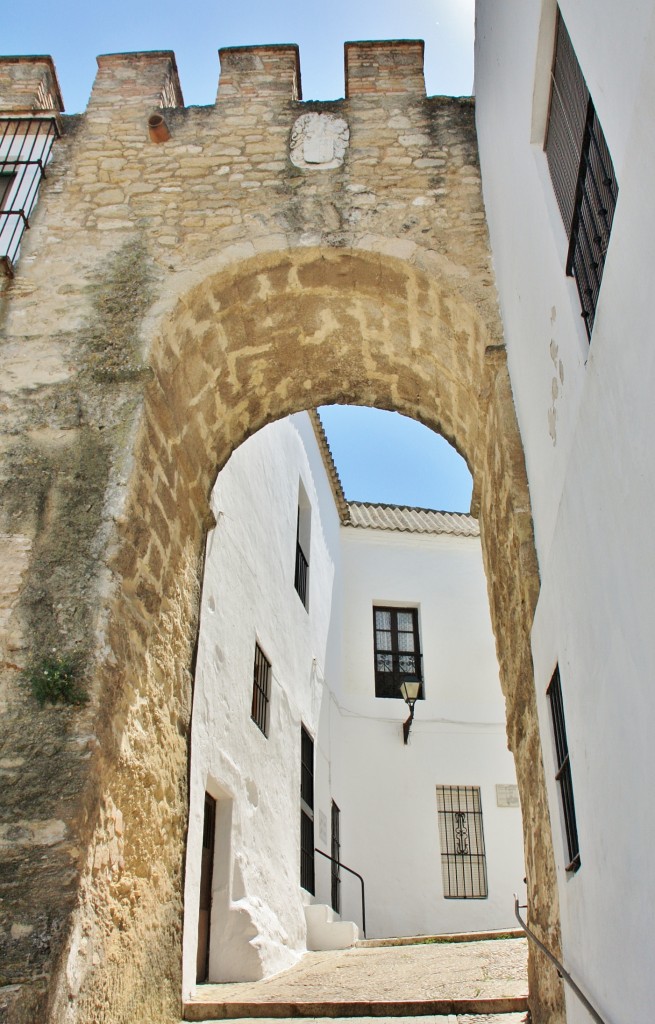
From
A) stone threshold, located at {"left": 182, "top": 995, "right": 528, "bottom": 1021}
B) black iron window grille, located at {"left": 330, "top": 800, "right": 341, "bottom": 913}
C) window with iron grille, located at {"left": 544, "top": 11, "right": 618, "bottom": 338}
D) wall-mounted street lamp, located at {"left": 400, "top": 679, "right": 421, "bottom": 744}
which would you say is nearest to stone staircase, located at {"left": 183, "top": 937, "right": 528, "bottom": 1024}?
stone threshold, located at {"left": 182, "top": 995, "right": 528, "bottom": 1021}

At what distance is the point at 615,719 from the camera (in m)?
1.94

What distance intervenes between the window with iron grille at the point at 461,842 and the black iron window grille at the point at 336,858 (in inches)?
50.3

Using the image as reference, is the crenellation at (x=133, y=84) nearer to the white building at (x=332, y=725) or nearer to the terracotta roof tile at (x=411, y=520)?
the white building at (x=332, y=725)

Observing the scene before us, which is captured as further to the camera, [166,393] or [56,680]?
[166,393]

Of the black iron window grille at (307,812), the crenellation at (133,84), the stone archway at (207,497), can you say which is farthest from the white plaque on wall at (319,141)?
the black iron window grille at (307,812)

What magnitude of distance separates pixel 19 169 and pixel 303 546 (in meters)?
5.24

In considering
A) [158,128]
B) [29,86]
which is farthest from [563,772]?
[29,86]

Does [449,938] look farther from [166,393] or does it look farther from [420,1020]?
[166,393]

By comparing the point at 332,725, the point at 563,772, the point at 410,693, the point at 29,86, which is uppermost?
the point at 29,86

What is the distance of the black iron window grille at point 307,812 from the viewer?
7227 millimetres

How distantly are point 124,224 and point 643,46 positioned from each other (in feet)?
11.4

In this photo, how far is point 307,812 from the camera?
7652mm

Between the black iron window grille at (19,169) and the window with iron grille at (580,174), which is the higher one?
the black iron window grille at (19,169)

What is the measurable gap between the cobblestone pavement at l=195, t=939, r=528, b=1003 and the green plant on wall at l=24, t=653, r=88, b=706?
1733 mm
